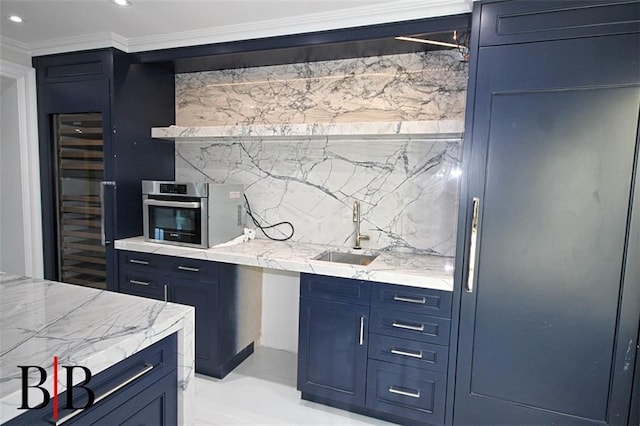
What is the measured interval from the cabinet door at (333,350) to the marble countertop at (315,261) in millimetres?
230

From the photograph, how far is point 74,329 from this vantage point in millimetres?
1113

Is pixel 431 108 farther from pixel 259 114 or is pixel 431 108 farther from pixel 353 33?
pixel 259 114

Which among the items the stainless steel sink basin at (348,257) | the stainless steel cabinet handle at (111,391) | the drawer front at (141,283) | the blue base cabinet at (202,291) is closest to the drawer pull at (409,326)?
the stainless steel sink basin at (348,257)

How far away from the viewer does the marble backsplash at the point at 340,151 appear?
253cm

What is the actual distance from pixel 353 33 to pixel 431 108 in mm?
760

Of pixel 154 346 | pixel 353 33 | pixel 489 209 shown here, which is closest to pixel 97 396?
pixel 154 346

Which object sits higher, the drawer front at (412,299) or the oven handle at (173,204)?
the oven handle at (173,204)

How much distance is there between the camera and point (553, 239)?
1785mm

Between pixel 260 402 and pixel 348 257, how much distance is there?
116 cm

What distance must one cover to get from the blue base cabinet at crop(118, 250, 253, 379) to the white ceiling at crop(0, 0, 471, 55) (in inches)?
64.0

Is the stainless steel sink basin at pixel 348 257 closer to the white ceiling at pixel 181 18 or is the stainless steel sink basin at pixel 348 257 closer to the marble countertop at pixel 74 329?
the marble countertop at pixel 74 329

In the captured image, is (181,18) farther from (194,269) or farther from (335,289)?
(335,289)

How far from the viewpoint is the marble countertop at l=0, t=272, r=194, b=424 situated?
3.04 ft

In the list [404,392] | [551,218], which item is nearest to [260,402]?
[404,392]
